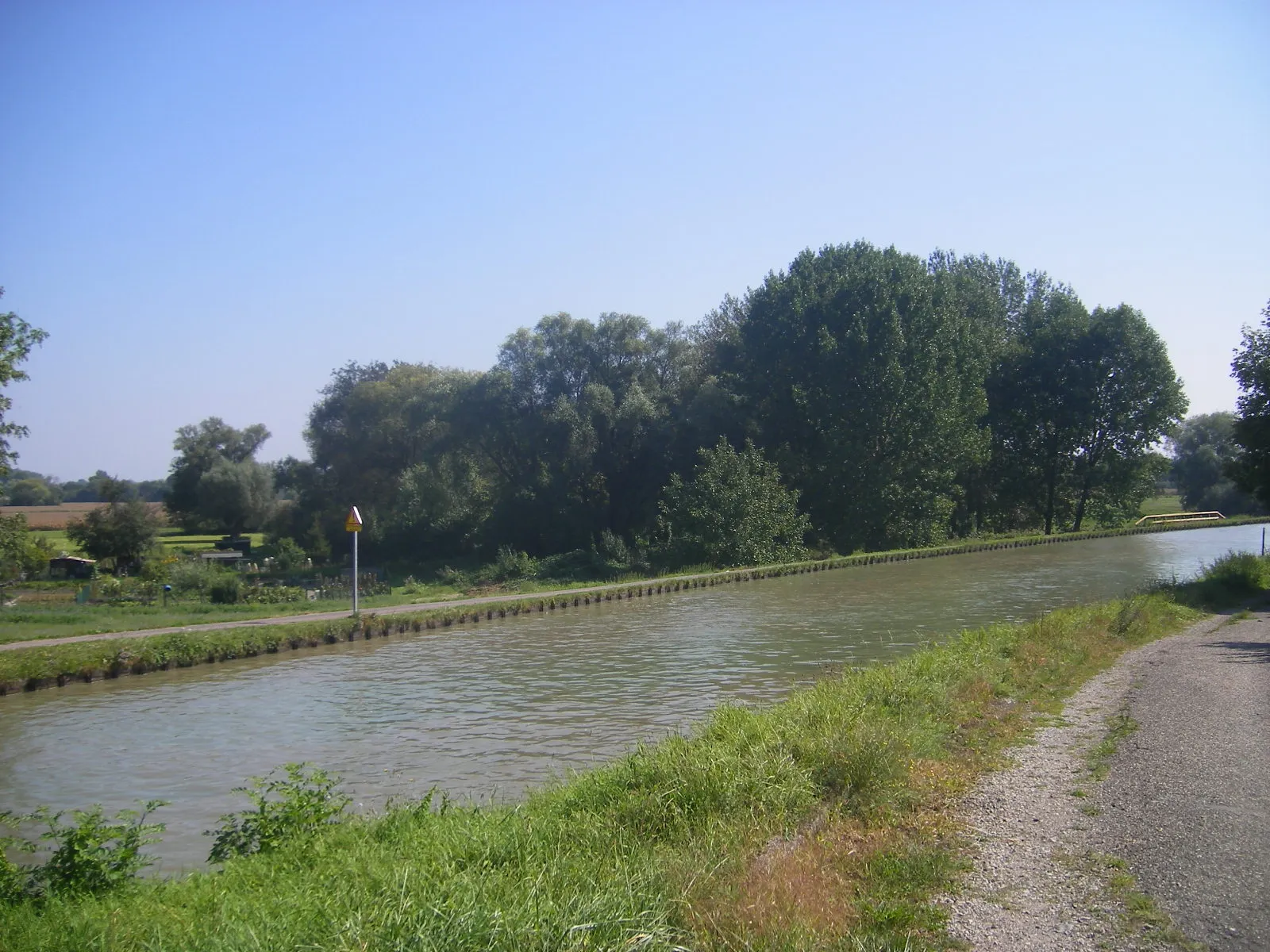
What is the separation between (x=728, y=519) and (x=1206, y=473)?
6797 cm

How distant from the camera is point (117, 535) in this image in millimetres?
45906

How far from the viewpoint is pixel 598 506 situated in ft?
182

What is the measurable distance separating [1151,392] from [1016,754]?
6235cm

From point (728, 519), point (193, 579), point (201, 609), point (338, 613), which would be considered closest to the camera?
point (338, 613)

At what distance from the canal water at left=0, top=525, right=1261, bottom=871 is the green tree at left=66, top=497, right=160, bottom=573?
2713cm

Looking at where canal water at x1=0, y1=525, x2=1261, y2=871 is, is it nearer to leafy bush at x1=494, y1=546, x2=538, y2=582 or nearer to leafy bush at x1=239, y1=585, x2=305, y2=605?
leafy bush at x1=239, y1=585, x2=305, y2=605

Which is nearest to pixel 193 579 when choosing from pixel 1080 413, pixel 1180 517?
pixel 1080 413

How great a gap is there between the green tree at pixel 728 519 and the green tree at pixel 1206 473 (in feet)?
154

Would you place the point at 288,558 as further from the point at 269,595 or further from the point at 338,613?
the point at 338,613

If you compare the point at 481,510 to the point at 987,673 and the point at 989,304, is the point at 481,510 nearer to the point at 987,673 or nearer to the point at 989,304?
the point at 989,304

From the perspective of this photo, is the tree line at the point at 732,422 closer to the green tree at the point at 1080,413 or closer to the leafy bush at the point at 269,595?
the green tree at the point at 1080,413

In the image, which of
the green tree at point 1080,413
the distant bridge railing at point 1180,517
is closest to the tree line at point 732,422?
the green tree at point 1080,413

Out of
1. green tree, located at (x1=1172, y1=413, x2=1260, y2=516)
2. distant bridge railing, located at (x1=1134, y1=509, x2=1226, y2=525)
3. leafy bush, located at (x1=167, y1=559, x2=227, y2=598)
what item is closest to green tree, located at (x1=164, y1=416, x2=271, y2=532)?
leafy bush, located at (x1=167, y1=559, x2=227, y2=598)

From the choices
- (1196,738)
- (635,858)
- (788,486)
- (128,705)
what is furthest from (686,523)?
(635,858)
